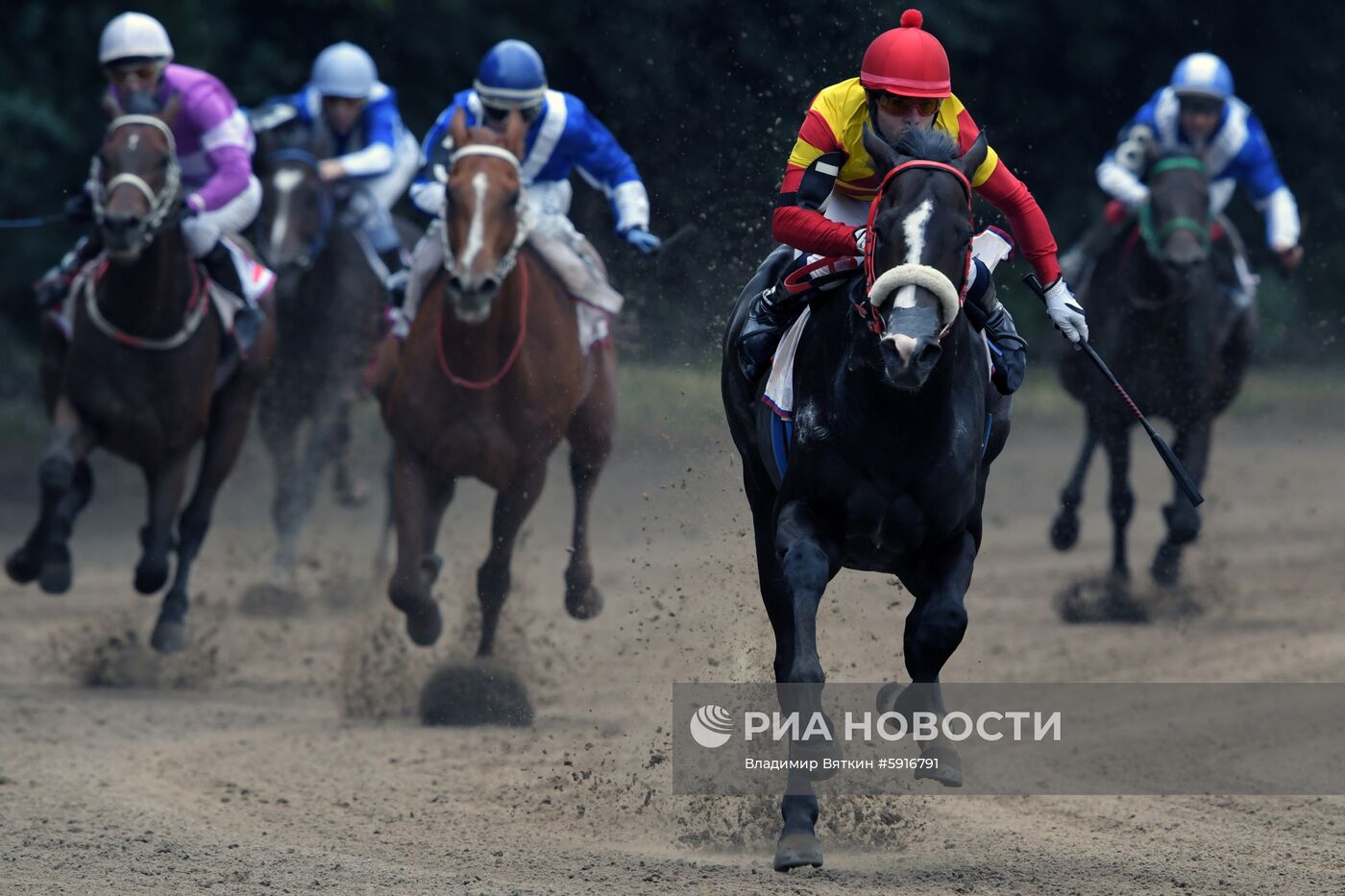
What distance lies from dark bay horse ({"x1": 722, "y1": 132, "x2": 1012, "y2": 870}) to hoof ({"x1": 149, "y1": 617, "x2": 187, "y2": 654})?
4.35m

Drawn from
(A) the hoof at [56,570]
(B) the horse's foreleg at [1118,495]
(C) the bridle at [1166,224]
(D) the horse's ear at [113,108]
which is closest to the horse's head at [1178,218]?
(C) the bridle at [1166,224]

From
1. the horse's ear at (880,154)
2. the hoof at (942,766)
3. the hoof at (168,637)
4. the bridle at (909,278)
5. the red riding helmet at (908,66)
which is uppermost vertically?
the red riding helmet at (908,66)

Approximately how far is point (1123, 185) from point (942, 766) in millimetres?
6817

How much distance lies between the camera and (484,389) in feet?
30.0

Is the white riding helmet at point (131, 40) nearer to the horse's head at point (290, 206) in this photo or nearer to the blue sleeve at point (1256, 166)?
the horse's head at point (290, 206)

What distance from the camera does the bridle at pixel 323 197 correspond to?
12.7 metres

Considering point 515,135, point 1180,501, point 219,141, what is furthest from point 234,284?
point 1180,501

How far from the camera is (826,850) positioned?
677cm

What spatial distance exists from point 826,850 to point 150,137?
4618 millimetres

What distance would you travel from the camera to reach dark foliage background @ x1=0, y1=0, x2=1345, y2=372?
371 inches

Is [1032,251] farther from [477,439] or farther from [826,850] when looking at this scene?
[477,439]

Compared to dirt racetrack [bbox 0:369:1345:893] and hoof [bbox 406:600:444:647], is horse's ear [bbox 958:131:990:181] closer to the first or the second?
dirt racetrack [bbox 0:369:1345:893]

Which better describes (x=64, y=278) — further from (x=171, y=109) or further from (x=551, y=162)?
(x=551, y=162)

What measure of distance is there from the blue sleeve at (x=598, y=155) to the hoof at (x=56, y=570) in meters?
2.89
